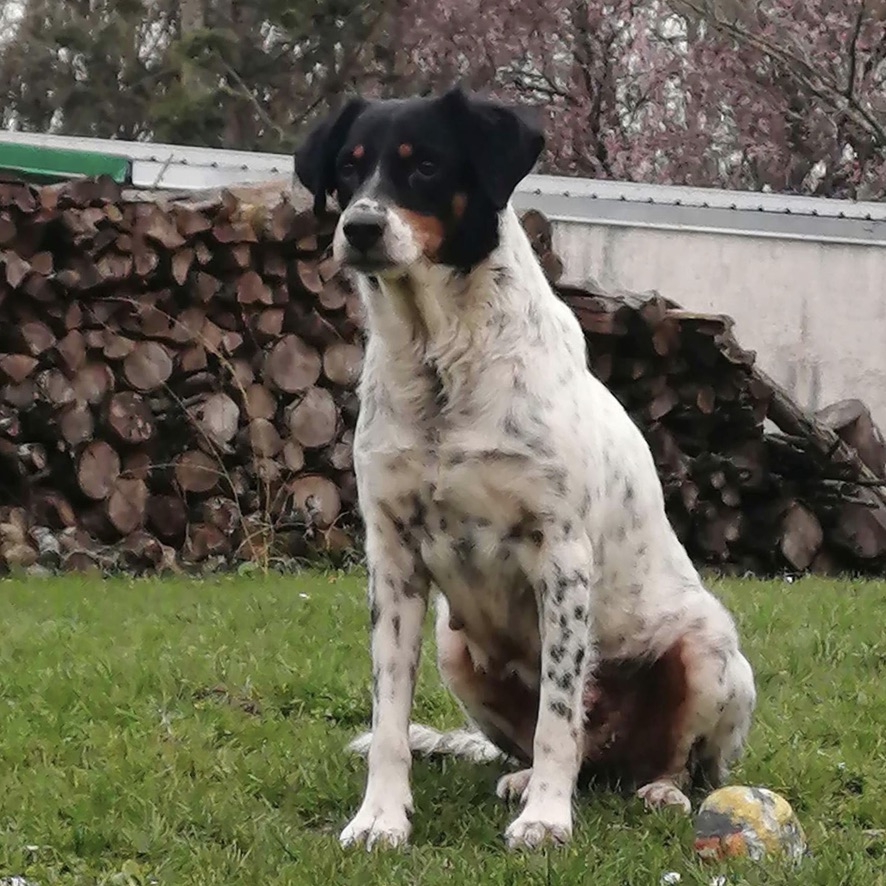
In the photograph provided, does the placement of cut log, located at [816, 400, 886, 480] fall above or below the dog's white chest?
below

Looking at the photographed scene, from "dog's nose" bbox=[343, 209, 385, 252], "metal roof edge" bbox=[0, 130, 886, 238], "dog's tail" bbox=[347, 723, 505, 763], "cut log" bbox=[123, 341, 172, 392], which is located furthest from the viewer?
"metal roof edge" bbox=[0, 130, 886, 238]

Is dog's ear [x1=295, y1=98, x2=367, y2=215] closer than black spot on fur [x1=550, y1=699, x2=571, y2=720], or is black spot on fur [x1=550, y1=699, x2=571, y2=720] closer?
black spot on fur [x1=550, y1=699, x2=571, y2=720]

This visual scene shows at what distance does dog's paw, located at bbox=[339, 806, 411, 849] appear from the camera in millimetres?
3034

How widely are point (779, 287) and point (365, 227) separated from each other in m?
7.72

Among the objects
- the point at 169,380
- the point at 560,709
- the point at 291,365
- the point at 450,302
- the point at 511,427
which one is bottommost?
the point at 560,709

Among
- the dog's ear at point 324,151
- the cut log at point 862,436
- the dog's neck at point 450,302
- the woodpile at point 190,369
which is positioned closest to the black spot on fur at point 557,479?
the dog's neck at point 450,302

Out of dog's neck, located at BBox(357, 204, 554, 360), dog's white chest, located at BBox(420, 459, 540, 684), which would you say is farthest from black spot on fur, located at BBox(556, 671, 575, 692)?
dog's neck, located at BBox(357, 204, 554, 360)

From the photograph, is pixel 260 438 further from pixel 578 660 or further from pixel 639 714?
pixel 578 660

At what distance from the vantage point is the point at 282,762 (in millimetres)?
3709

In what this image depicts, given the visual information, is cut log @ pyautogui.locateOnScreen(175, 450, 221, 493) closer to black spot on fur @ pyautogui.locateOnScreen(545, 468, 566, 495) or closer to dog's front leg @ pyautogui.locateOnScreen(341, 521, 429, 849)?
dog's front leg @ pyautogui.locateOnScreen(341, 521, 429, 849)

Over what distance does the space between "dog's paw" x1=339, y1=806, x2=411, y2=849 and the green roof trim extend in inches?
258

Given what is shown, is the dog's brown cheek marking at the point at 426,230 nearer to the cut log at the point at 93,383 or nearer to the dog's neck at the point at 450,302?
the dog's neck at the point at 450,302

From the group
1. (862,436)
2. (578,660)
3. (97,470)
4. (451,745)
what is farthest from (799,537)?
(578,660)

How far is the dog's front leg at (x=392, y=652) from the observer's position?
323cm
